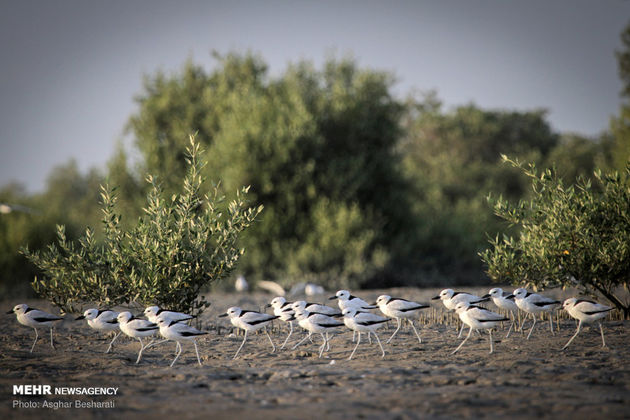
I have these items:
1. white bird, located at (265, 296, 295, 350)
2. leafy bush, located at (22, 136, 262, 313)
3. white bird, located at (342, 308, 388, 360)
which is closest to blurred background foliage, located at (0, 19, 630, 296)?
leafy bush, located at (22, 136, 262, 313)

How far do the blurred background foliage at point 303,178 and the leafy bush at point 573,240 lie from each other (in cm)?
987

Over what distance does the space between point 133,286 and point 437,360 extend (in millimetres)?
6478

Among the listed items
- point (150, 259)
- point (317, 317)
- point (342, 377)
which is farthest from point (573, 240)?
point (150, 259)

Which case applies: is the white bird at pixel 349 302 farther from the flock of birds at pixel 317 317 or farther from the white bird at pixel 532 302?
the white bird at pixel 532 302

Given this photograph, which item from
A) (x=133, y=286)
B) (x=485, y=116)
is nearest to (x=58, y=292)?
(x=133, y=286)

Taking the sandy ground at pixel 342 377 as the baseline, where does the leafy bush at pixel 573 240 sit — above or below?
above

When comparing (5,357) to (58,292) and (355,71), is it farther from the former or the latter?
(355,71)

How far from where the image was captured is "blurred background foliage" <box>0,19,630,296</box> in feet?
82.1

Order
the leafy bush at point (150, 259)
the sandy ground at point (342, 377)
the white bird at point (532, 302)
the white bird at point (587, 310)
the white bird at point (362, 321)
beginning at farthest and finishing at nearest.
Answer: the leafy bush at point (150, 259), the white bird at point (532, 302), the white bird at point (587, 310), the white bird at point (362, 321), the sandy ground at point (342, 377)

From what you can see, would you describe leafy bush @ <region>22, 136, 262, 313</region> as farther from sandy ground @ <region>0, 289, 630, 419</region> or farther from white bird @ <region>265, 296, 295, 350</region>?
white bird @ <region>265, 296, 295, 350</region>

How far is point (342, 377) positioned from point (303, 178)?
55.1 ft

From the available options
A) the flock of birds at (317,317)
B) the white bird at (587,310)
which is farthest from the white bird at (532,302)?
the white bird at (587,310)

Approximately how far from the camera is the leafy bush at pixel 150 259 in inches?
501

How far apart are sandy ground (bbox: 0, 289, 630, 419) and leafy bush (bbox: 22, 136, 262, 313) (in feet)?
3.62
